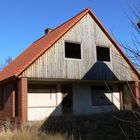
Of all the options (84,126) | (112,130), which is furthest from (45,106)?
(112,130)

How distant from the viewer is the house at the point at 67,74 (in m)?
19.4

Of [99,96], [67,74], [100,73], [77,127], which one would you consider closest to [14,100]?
[67,74]

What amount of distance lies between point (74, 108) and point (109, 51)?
4969 mm

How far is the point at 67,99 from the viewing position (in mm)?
22875

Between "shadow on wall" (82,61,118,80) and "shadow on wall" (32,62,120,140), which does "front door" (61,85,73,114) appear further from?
"shadow on wall" (82,61,118,80)

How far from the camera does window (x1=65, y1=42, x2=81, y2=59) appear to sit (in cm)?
2119

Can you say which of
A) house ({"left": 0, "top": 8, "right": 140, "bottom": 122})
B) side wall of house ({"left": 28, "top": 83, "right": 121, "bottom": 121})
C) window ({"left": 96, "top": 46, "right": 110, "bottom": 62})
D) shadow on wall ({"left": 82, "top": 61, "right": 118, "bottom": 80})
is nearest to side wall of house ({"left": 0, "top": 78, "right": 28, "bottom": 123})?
house ({"left": 0, "top": 8, "right": 140, "bottom": 122})

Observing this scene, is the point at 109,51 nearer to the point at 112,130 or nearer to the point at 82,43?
the point at 82,43

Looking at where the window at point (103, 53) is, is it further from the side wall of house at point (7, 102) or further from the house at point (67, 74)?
the side wall of house at point (7, 102)

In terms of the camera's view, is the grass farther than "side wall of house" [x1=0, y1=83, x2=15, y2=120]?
No

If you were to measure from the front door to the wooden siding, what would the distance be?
249 cm

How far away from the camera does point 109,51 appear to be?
22.8 m

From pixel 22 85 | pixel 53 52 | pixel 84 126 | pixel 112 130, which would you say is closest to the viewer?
pixel 112 130

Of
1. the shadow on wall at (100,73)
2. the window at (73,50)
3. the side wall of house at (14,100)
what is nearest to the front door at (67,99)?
the shadow on wall at (100,73)
